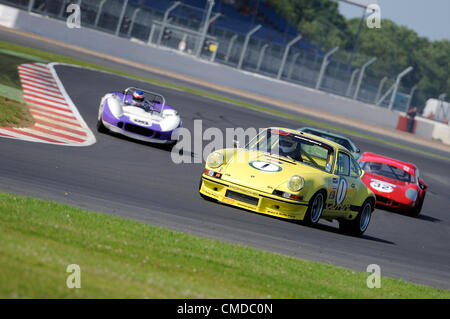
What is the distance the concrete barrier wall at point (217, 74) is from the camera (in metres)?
40.4

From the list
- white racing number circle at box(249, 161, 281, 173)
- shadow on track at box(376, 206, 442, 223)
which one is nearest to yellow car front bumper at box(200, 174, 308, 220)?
white racing number circle at box(249, 161, 281, 173)

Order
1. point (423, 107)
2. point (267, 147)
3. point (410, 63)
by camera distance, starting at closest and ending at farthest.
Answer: point (267, 147)
point (423, 107)
point (410, 63)

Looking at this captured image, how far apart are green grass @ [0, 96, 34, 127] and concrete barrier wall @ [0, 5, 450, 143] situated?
25.9 meters

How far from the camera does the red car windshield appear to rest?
613 inches

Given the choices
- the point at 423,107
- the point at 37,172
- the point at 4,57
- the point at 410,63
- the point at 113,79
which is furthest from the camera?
the point at 410,63

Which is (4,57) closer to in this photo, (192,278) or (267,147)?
(267,147)

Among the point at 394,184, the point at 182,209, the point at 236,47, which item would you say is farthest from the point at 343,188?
the point at 236,47

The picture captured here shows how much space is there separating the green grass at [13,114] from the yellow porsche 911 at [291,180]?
14.4ft

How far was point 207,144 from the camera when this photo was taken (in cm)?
1783

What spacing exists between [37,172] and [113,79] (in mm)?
16787

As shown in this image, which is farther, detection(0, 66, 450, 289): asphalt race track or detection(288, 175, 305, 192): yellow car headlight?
detection(288, 175, 305, 192): yellow car headlight

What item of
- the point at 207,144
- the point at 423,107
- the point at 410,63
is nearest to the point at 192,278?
the point at 207,144

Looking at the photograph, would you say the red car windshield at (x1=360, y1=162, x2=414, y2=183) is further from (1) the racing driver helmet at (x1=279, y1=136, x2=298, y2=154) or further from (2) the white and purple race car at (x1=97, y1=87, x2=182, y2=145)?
(1) the racing driver helmet at (x1=279, y1=136, x2=298, y2=154)

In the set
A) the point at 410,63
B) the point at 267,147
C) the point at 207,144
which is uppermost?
the point at 410,63
